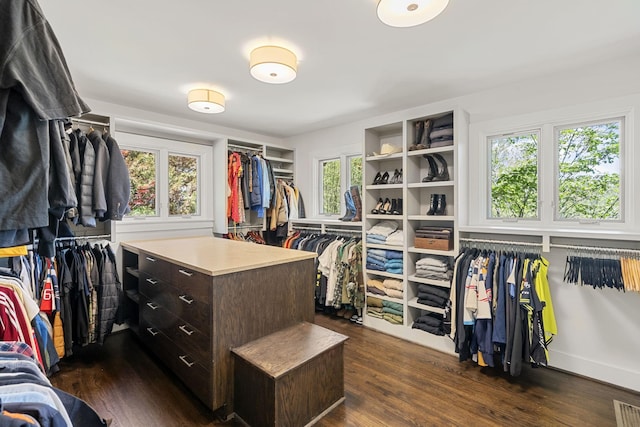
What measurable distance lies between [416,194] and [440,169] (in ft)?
1.20

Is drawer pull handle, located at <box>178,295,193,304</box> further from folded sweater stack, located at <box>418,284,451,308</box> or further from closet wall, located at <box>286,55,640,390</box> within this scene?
closet wall, located at <box>286,55,640,390</box>

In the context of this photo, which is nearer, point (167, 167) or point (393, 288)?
point (393, 288)

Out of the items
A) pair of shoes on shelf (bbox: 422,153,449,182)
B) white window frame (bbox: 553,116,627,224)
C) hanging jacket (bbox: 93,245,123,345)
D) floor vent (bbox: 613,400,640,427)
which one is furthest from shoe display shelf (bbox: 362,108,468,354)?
hanging jacket (bbox: 93,245,123,345)

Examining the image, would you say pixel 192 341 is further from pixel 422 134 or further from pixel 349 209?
pixel 422 134

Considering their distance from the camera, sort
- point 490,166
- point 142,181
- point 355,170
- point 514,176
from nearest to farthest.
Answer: point 514,176 < point 490,166 < point 142,181 < point 355,170

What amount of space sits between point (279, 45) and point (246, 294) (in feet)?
5.49

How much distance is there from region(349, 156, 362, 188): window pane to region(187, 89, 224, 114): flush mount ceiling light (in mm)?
1894

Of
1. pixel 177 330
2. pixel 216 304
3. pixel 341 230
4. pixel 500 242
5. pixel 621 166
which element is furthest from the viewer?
pixel 341 230

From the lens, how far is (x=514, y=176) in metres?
2.81

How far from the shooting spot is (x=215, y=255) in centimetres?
227

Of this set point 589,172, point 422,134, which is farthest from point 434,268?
point 589,172

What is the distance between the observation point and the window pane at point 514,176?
2.72 metres

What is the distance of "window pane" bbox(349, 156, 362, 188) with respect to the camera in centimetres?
405

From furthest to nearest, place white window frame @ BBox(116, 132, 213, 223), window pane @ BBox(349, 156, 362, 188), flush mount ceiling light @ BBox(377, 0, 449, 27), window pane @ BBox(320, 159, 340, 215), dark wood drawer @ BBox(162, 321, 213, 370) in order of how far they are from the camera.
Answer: window pane @ BBox(320, 159, 340, 215), window pane @ BBox(349, 156, 362, 188), white window frame @ BBox(116, 132, 213, 223), dark wood drawer @ BBox(162, 321, 213, 370), flush mount ceiling light @ BBox(377, 0, 449, 27)
